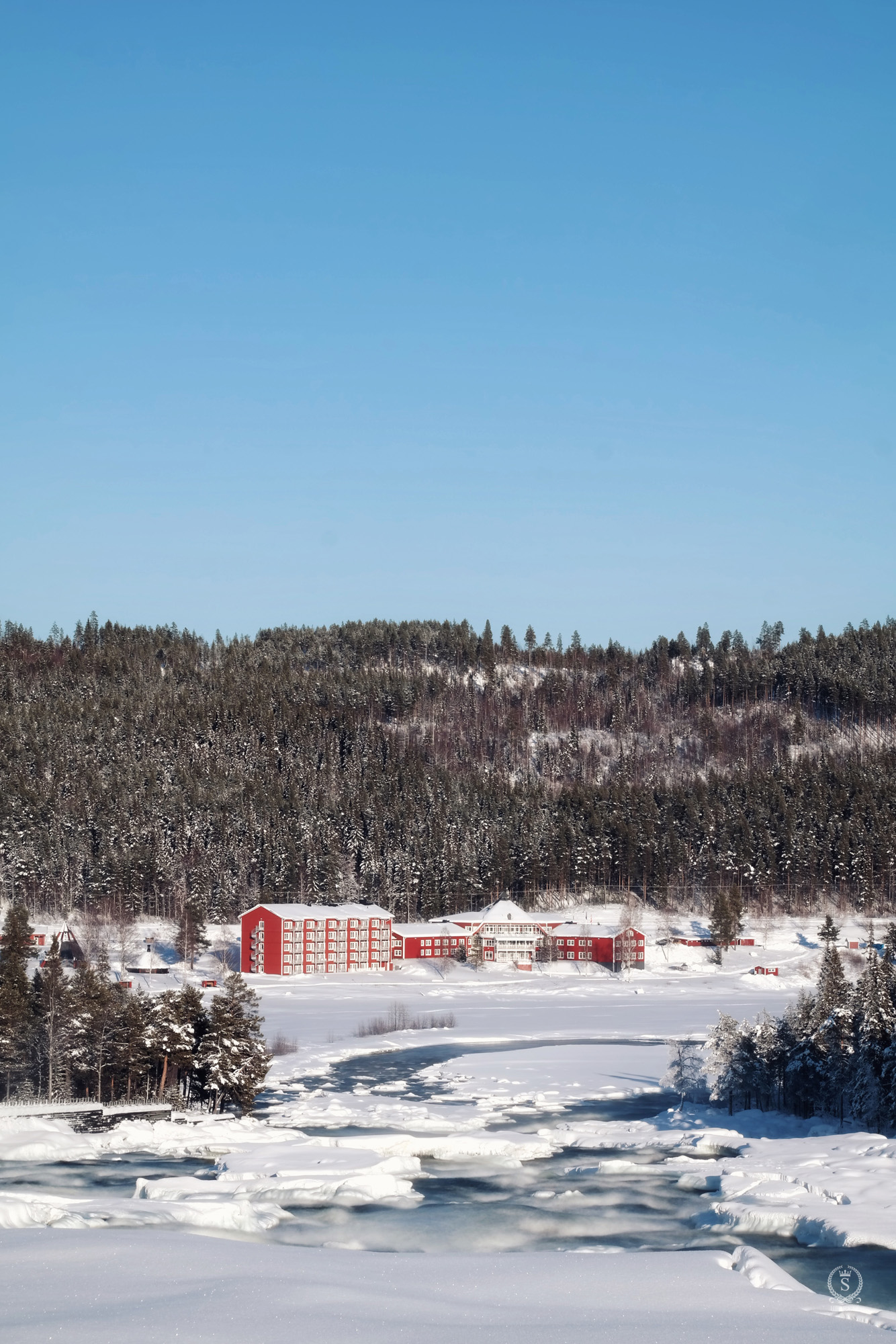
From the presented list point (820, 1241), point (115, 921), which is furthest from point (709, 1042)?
point (115, 921)

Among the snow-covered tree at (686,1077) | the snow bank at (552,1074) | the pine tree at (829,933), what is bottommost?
the snow bank at (552,1074)

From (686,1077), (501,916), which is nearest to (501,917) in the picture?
(501,916)

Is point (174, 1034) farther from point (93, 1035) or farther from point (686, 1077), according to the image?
point (686, 1077)

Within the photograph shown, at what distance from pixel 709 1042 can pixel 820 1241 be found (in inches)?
862

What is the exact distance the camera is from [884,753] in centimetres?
17875

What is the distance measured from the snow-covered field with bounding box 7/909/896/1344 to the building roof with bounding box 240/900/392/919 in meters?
40.3

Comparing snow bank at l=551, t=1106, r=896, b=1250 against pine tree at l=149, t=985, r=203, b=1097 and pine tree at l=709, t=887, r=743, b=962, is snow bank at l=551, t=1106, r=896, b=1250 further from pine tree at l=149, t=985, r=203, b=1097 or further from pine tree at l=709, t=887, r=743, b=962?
pine tree at l=709, t=887, r=743, b=962

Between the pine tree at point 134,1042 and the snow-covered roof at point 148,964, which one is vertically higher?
the pine tree at point 134,1042

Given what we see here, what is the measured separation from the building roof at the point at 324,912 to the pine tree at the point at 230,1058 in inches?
2279

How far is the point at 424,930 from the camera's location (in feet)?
392

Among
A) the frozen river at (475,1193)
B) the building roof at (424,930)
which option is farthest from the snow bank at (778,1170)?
the building roof at (424,930)

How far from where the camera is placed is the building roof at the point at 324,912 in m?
112

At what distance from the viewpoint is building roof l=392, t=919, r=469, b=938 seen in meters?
119

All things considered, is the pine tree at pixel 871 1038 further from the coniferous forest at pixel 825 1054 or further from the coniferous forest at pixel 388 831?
the coniferous forest at pixel 388 831
